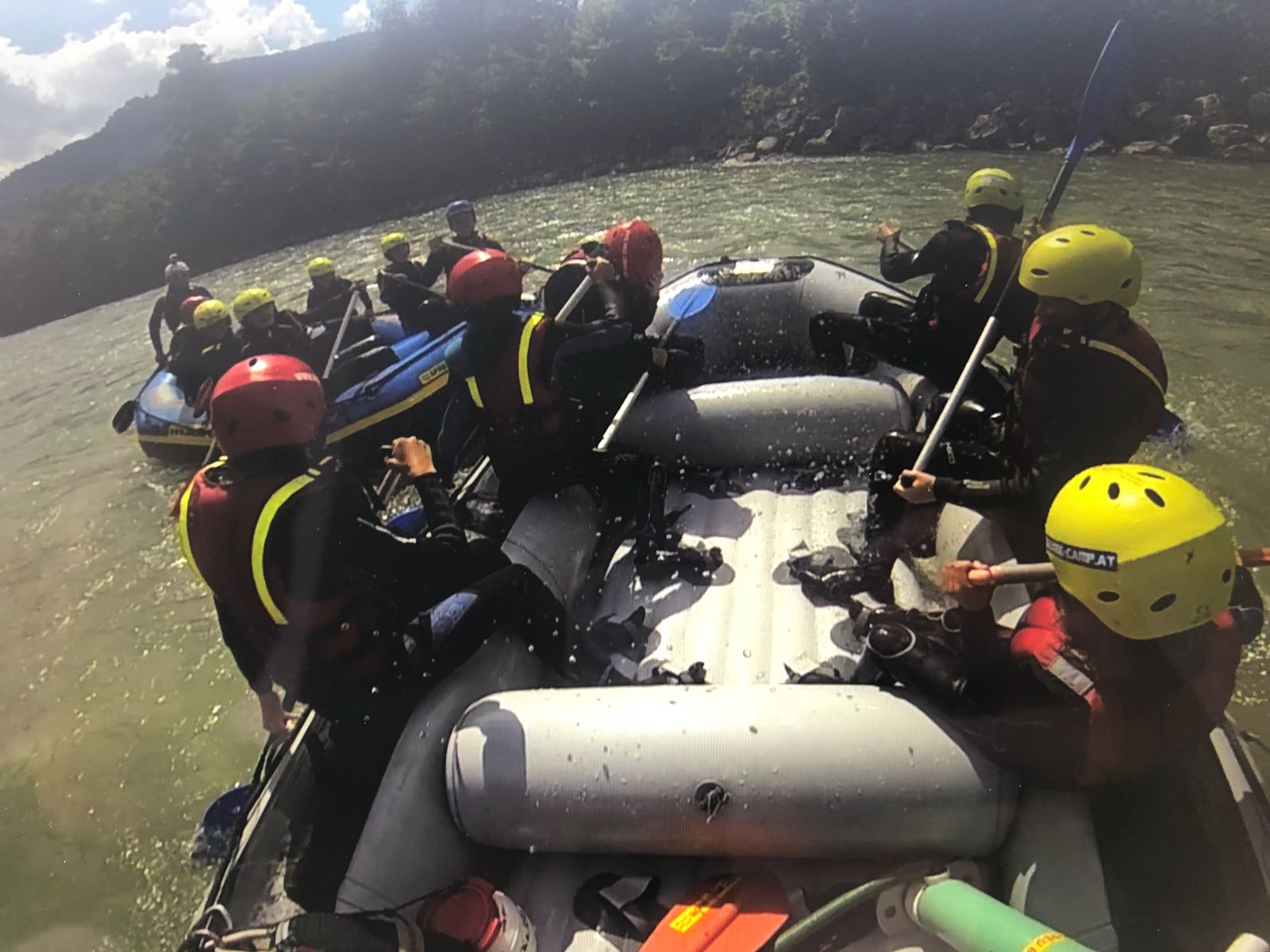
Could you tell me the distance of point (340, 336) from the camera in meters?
6.82

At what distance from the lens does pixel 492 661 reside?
3.01 m

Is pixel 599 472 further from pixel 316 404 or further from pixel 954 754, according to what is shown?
pixel 954 754

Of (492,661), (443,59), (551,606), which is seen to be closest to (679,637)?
(551,606)

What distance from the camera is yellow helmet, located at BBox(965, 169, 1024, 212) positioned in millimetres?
4422

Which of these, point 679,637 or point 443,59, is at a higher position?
point 443,59

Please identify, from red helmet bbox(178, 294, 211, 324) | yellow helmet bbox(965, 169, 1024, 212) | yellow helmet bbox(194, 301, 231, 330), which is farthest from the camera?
red helmet bbox(178, 294, 211, 324)

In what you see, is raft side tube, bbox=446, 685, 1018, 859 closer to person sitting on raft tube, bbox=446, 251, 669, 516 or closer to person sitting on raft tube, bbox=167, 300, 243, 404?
person sitting on raft tube, bbox=446, 251, 669, 516

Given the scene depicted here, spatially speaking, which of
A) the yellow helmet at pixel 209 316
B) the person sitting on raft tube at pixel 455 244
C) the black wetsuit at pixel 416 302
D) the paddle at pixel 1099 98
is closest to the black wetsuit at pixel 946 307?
the paddle at pixel 1099 98

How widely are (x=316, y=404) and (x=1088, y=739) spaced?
7.37 ft

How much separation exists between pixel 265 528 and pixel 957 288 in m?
3.46

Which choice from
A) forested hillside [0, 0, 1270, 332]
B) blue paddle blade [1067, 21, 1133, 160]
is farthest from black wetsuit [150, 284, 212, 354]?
forested hillside [0, 0, 1270, 332]

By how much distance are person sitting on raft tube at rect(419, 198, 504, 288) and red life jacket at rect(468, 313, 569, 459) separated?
11.9 feet

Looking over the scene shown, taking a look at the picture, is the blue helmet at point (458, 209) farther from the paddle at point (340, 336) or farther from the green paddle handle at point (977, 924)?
the green paddle handle at point (977, 924)

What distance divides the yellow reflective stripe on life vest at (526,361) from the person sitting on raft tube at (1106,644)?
6.51ft
